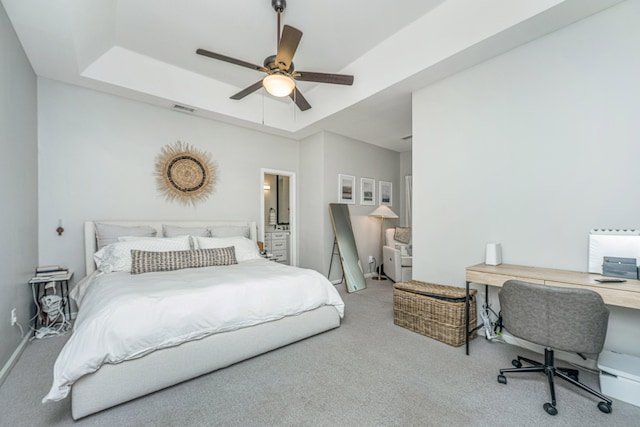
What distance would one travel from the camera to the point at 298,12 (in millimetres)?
2729

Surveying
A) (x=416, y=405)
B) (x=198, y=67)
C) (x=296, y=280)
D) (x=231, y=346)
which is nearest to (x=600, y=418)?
(x=416, y=405)

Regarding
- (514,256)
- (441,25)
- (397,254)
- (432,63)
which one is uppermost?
(441,25)

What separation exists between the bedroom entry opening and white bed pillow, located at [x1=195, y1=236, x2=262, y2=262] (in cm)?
159

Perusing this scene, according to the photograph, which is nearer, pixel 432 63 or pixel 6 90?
pixel 6 90

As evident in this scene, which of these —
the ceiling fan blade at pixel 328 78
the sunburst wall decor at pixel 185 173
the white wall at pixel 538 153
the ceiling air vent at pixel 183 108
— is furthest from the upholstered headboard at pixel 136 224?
the white wall at pixel 538 153

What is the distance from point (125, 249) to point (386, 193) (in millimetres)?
4858

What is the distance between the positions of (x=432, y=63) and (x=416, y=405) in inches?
120

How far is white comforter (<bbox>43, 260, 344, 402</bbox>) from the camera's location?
1.68 meters

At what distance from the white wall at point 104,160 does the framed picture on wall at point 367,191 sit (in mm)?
2515

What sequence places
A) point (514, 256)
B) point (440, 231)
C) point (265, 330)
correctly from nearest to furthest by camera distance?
point (265, 330), point (514, 256), point (440, 231)

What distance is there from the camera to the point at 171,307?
199cm

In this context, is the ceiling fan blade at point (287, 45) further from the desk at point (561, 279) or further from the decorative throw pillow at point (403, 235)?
the decorative throw pillow at point (403, 235)

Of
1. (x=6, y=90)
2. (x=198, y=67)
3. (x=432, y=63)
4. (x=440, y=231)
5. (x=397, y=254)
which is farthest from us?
(x=397, y=254)

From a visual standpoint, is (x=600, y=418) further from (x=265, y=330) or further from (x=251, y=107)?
(x=251, y=107)
